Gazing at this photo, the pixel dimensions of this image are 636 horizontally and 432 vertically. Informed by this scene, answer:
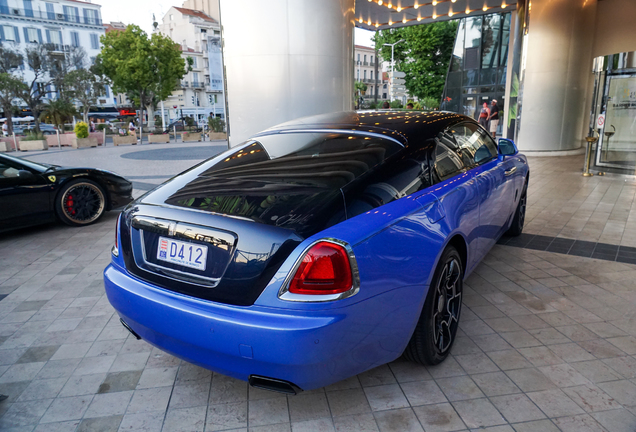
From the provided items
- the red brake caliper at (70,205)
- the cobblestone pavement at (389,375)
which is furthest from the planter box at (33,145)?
the cobblestone pavement at (389,375)

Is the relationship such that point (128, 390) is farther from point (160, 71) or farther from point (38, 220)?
point (160, 71)

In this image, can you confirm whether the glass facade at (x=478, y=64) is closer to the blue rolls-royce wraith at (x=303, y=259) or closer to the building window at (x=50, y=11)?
the blue rolls-royce wraith at (x=303, y=259)

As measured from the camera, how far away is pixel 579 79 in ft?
46.9

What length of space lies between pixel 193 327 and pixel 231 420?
62 cm

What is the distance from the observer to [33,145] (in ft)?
72.2

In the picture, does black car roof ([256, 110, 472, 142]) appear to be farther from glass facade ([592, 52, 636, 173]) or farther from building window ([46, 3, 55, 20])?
building window ([46, 3, 55, 20])

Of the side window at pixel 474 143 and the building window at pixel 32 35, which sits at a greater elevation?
the building window at pixel 32 35

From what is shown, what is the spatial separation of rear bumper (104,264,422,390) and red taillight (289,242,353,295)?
0.32 ft

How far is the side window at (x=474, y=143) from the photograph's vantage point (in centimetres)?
351

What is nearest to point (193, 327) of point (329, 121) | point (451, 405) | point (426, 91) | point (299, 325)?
point (299, 325)

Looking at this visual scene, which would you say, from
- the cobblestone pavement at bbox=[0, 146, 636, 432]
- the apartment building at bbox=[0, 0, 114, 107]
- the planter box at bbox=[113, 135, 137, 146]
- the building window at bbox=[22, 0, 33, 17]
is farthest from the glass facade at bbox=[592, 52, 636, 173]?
the building window at bbox=[22, 0, 33, 17]

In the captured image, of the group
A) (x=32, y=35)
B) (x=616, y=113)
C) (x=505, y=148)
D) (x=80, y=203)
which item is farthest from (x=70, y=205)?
(x=32, y=35)

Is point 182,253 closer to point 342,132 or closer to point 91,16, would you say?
point 342,132

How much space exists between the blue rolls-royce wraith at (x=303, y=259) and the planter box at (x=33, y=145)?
23269mm
